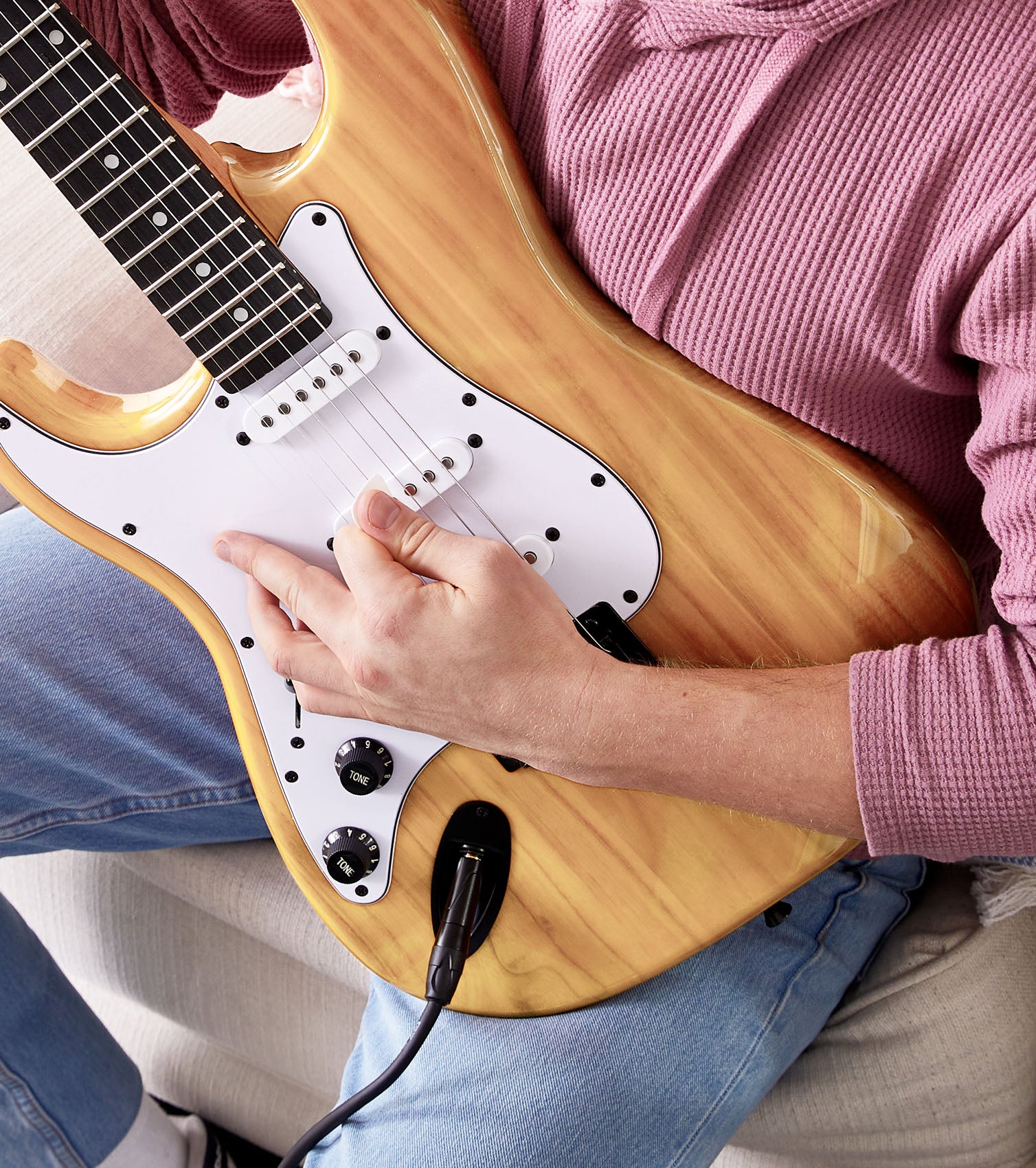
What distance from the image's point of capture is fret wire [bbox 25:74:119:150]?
23.8 inches

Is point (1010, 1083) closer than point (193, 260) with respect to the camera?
No

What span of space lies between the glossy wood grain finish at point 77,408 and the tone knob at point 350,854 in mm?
315

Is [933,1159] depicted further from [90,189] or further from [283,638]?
[90,189]

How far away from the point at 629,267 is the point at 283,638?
347 mm

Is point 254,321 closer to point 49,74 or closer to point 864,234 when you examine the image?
point 49,74

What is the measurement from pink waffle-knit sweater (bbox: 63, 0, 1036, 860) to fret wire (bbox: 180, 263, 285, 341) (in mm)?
201

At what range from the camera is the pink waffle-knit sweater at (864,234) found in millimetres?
544

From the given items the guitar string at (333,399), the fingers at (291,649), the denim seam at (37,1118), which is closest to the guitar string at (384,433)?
the guitar string at (333,399)

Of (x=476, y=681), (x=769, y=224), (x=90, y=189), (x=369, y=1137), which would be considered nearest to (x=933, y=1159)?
(x=369, y=1137)

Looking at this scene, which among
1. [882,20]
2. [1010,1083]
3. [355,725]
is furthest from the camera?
[1010,1083]

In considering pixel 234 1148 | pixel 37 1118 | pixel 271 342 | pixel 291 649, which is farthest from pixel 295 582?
pixel 234 1148

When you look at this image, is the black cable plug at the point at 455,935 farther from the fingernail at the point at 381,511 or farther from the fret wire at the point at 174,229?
the fret wire at the point at 174,229

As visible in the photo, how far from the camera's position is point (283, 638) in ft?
2.13

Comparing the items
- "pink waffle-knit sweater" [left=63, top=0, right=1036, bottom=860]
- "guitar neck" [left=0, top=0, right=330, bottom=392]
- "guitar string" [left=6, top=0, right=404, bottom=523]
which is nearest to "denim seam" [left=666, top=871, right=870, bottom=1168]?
"pink waffle-knit sweater" [left=63, top=0, right=1036, bottom=860]
